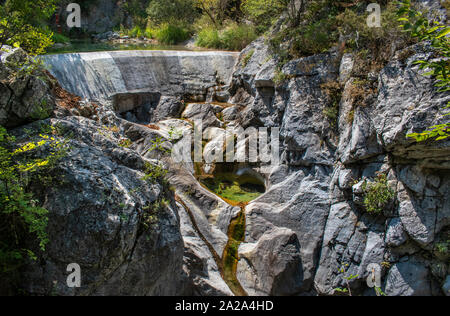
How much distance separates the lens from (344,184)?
Answer: 6.71m

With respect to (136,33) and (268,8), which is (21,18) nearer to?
(268,8)

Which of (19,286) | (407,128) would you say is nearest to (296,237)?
(407,128)

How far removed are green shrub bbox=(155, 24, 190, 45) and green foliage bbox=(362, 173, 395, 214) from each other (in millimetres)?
14766

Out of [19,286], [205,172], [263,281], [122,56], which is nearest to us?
[19,286]

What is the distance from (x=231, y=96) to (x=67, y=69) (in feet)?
16.9

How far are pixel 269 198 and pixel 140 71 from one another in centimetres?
629

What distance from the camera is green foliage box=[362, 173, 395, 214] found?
239 inches

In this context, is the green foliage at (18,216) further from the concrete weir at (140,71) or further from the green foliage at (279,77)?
the green foliage at (279,77)

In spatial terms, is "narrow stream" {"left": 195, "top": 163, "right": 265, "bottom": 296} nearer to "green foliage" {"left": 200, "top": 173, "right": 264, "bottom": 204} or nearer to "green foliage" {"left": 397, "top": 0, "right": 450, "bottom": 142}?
"green foliage" {"left": 200, "top": 173, "right": 264, "bottom": 204}

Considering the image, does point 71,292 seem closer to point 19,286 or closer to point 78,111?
point 19,286

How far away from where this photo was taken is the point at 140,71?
35.1 ft

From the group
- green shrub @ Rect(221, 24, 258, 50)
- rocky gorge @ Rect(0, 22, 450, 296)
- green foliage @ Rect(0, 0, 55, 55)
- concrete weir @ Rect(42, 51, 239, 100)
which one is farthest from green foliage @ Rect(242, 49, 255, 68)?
green foliage @ Rect(0, 0, 55, 55)

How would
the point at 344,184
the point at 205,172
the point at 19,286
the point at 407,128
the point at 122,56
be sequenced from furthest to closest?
1. the point at 122,56
2. the point at 205,172
3. the point at 344,184
4. the point at 407,128
5. the point at 19,286

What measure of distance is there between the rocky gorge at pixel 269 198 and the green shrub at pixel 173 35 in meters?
9.57
